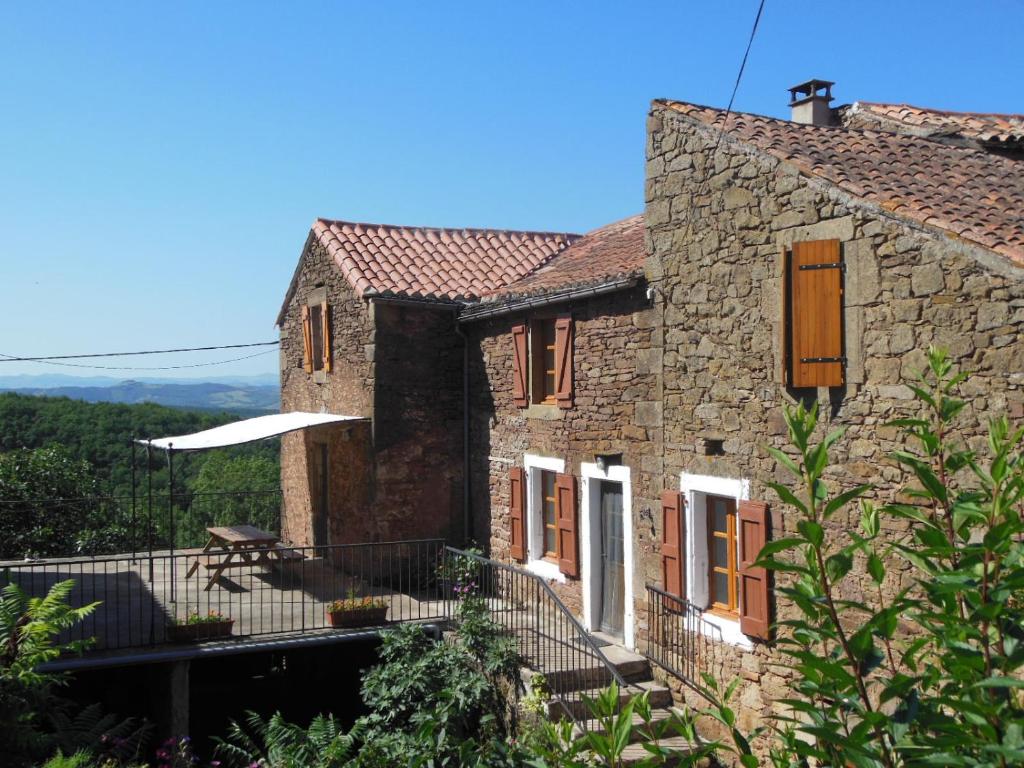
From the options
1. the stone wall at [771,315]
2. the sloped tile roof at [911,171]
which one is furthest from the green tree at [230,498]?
the sloped tile roof at [911,171]

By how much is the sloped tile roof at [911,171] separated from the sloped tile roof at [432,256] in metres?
5.40

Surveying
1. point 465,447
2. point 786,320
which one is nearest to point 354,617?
point 465,447

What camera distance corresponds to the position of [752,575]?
27.8 ft

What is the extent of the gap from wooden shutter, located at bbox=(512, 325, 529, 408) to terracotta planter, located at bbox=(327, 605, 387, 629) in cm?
317

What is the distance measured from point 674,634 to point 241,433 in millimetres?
6756

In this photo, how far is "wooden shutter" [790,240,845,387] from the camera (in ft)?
25.8

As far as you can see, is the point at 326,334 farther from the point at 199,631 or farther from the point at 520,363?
the point at 199,631

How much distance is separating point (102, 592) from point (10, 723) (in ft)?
20.5

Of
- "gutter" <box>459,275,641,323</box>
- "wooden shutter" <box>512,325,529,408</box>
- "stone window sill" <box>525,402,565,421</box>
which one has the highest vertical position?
"gutter" <box>459,275,641,323</box>

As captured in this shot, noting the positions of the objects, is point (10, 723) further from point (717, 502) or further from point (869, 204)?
point (869, 204)

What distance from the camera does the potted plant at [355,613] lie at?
36.3 feet

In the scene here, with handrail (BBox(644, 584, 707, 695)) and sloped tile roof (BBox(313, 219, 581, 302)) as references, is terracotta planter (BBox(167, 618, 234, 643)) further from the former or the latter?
sloped tile roof (BBox(313, 219, 581, 302))

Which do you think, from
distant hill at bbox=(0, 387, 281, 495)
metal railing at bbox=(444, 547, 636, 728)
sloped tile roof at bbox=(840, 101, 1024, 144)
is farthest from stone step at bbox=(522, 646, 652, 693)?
distant hill at bbox=(0, 387, 281, 495)

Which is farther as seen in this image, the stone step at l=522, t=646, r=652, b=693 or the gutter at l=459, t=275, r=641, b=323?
the gutter at l=459, t=275, r=641, b=323
